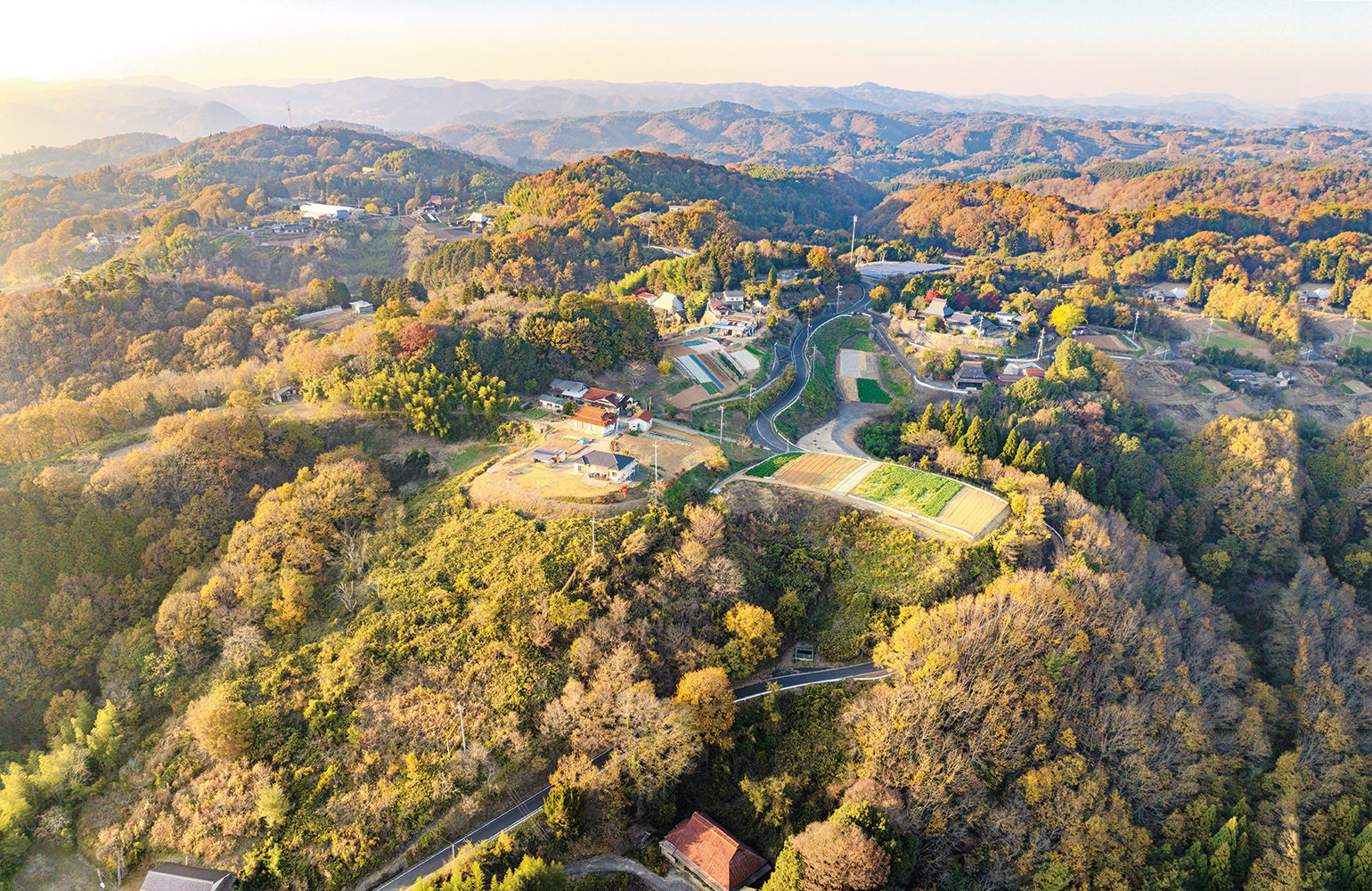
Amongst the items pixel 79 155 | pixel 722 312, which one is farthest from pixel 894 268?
pixel 79 155

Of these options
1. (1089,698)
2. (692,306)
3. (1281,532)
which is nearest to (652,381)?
(692,306)

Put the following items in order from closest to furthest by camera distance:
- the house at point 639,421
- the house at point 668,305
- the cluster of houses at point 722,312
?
1. the house at point 639,421
2. the cluster of houses at point 722,312
3. the house at point 668,305

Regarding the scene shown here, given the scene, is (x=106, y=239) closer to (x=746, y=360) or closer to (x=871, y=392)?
(x=746, y=360)

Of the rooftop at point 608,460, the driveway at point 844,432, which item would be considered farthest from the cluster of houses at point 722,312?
the rooftop at point 608,460

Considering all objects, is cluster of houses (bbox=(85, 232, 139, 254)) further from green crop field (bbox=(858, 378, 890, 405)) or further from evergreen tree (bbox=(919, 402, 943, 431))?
evergreen tree (bbox=(919, 402, 943, 431))

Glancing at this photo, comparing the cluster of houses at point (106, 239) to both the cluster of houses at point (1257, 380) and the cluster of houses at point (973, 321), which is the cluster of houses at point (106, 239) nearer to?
the cluster of houses at point (973, 321)

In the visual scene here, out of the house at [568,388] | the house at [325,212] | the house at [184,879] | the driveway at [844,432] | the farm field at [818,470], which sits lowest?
the house at [184,879]
